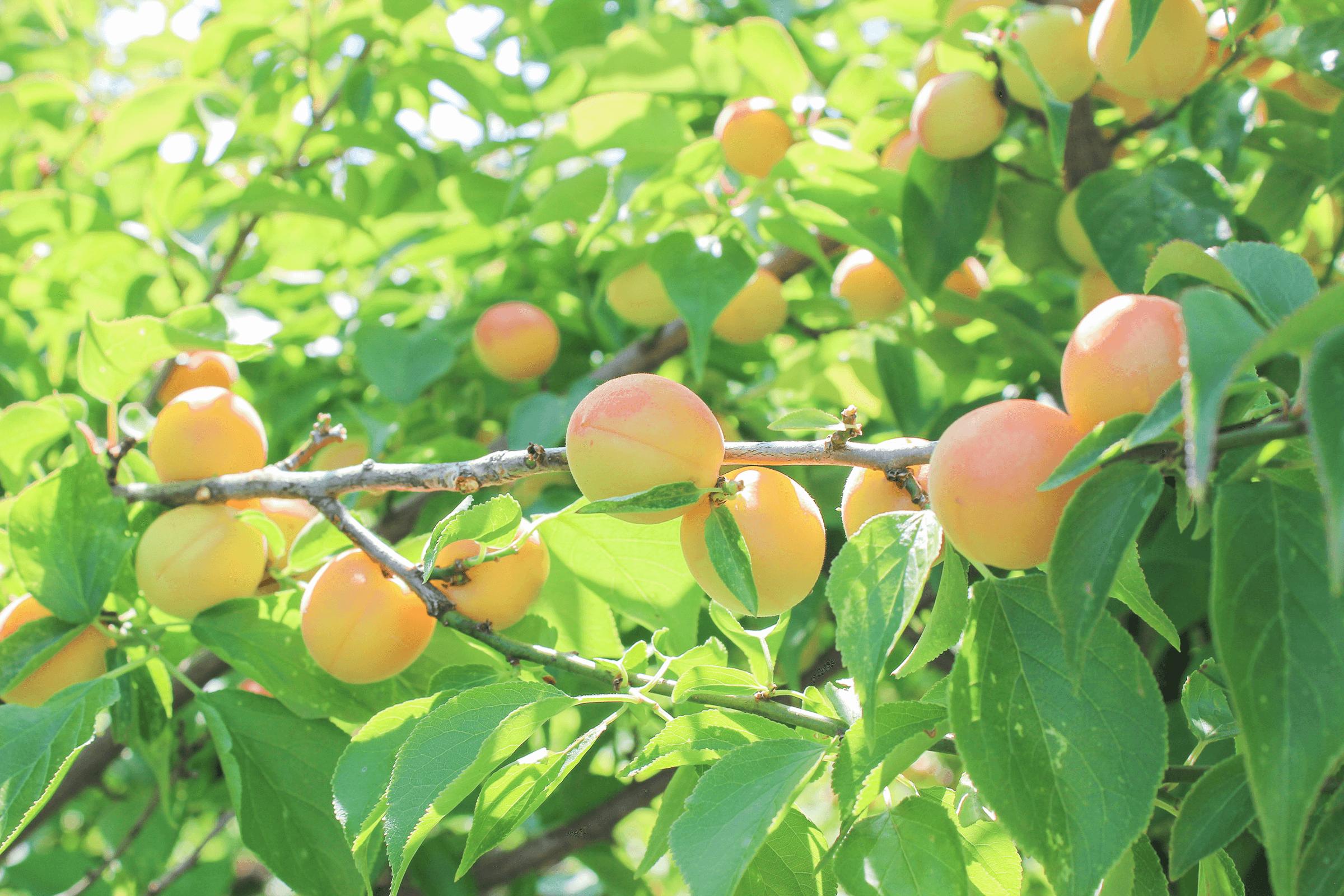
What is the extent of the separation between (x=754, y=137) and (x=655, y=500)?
73 cm

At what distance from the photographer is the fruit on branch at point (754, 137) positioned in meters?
1.12

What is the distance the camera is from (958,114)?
98cm

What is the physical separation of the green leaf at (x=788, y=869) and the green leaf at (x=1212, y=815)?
0.67 ft

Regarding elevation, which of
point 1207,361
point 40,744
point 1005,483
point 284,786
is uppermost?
point 1207,361

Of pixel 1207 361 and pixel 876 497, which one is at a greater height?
pixel 1207 361

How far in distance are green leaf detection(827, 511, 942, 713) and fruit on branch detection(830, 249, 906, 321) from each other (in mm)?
730

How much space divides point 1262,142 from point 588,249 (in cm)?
85

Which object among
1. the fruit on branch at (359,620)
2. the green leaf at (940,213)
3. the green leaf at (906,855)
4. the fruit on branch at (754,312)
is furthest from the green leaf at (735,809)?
the fruit on branch at (754,312)

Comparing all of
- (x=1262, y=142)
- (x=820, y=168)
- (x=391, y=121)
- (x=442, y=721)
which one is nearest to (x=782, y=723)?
(x=442, y=721)

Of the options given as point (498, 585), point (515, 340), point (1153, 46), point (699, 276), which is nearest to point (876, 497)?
point (498, 585)

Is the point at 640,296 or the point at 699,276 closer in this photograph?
the point at 699,276

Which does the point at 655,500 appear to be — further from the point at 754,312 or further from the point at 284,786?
the point at 754,312

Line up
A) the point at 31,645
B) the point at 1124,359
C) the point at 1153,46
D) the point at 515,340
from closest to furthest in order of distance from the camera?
1. the point at 1124,359
2. the point at 31,645
3. the point at 1153,46
4. the point at 515,340

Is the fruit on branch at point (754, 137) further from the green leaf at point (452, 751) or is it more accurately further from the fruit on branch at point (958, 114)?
the green leaf at point (452, 751)
